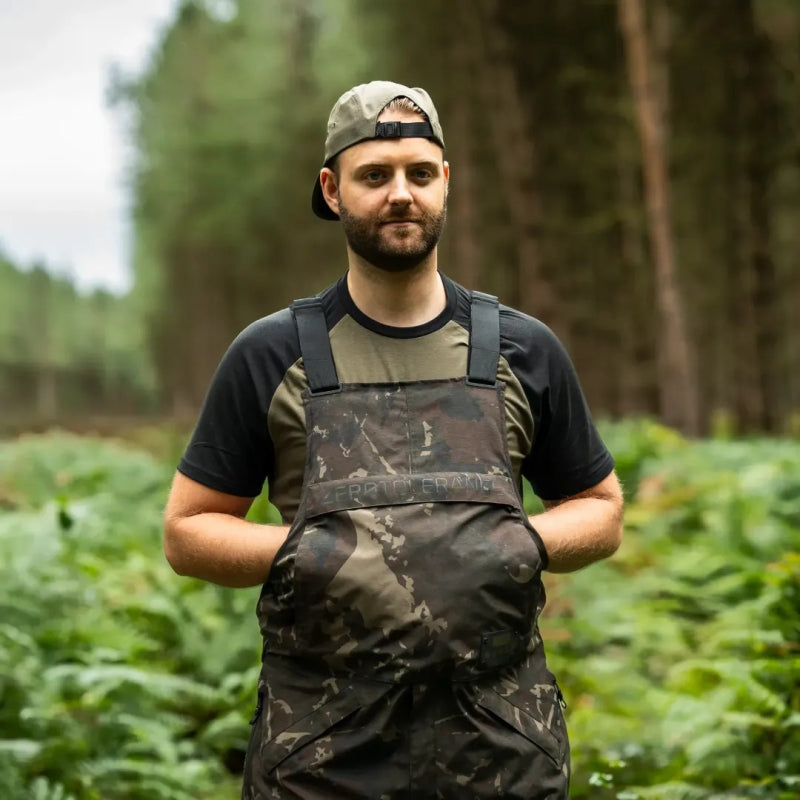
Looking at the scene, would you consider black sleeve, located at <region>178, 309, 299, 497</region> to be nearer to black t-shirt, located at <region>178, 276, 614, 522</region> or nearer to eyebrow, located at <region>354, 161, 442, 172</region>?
black t-shirt, located at <region>178, 276, 614, 522</region>

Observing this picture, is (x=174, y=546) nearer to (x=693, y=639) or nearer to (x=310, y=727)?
(x=310, y=727)

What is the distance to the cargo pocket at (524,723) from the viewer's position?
264 centimetres

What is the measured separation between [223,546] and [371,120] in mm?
1140

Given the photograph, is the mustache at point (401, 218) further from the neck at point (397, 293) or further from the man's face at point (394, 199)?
the neck at point (397, 293)

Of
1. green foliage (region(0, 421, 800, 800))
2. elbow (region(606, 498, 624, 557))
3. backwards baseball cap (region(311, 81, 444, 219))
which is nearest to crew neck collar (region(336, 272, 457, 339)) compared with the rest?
backwards baseball cap (region(311, 81, 444, 219))

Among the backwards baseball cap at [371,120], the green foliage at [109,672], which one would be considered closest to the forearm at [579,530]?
the backwards baseball cap at [371,120]

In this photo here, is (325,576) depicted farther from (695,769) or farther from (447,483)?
(695,769)

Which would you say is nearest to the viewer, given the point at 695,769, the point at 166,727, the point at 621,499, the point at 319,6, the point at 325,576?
the point at 325,576

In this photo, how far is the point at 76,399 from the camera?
107 metres

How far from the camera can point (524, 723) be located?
269 cm

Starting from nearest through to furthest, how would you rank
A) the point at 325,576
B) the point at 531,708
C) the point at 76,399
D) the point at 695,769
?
the point at 325,576 < the point at 531,708 < the point at 695,769 < the point at 76,399

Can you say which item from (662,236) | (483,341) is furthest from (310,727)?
(662,236)

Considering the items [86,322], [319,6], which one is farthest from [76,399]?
[319,6]

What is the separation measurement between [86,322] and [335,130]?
113m
